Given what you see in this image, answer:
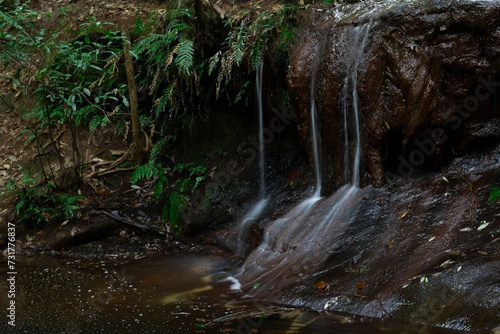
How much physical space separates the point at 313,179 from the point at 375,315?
283cm

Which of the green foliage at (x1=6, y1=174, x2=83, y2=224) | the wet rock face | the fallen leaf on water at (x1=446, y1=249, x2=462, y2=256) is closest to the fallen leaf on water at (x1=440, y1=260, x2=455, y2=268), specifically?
the fallen leaf on water at (x1=446, y1=249, x2=462, y2=256)

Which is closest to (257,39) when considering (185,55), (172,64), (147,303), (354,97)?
(185,55)

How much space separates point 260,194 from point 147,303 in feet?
9.18

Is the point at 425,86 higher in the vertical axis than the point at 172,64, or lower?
lower

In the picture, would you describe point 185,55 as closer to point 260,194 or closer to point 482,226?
Result: point 260,194

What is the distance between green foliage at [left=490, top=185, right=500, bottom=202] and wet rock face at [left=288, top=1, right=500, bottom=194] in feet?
2.49

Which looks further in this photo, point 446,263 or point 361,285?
point 361,285

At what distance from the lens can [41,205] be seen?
799 cm

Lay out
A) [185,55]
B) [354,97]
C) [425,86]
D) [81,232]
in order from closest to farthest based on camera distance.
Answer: [425,86] < [354,97] < [185,55] < [81,232]

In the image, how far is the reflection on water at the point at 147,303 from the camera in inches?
169

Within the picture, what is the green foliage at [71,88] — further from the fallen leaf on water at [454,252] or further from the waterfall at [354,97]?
the fallen leaf on water at [454,252]

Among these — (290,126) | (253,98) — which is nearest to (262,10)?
(253,98)

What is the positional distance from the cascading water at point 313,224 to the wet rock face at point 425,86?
0.08 meters

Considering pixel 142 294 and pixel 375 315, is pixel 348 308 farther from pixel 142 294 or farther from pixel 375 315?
pixel 142 294
